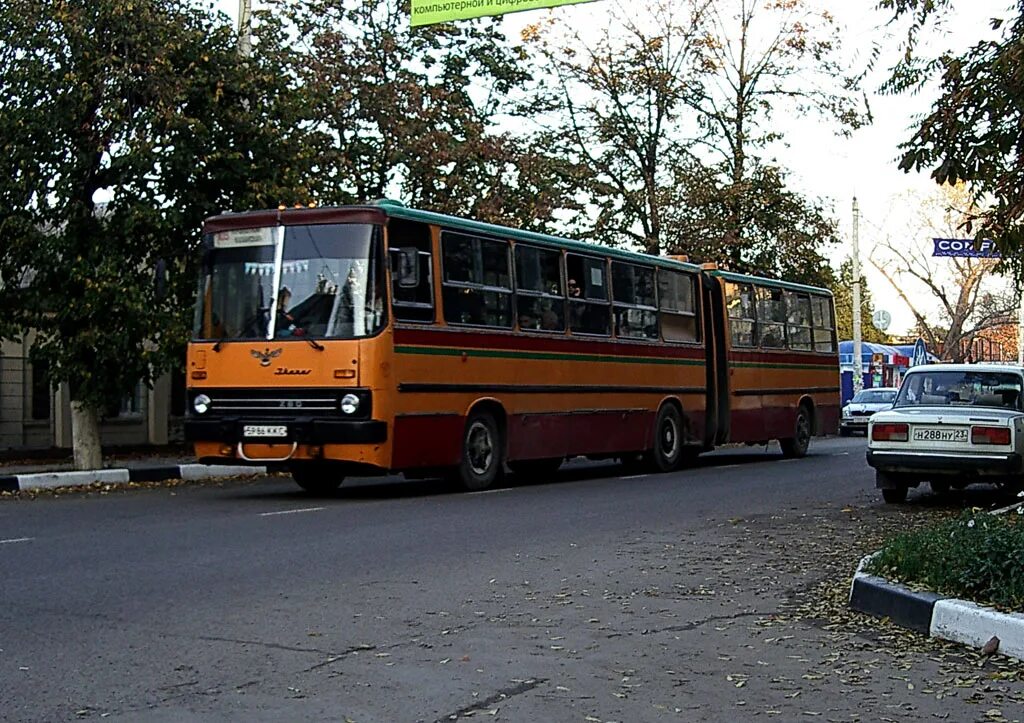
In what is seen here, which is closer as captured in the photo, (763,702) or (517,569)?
(763,702)

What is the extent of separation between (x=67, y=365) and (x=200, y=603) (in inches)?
527

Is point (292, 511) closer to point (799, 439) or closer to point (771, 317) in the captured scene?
point (771, 317)

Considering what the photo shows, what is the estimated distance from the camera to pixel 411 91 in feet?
103

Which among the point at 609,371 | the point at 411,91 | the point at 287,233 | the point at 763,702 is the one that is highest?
the point at 411,91

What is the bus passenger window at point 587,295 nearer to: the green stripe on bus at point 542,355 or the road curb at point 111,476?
the green stripe on bus at point 542,355

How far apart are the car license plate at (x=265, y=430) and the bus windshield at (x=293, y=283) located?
98cm

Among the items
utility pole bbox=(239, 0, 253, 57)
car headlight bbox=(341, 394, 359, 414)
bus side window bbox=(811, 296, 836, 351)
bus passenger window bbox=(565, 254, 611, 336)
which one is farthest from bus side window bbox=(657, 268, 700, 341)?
car headlight bbox=(341, 394, 359, 414)

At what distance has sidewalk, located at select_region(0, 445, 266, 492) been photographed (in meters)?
18.8

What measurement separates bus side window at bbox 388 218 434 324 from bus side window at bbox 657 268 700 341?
684 cm

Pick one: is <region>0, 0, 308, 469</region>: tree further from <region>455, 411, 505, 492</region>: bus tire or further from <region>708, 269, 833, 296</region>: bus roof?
<region>708, 269, 833, 296</region>: bus roof

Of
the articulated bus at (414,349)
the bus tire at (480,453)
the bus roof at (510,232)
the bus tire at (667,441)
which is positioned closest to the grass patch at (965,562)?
the articulated bus at (414,349)

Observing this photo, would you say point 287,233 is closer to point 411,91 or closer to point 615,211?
point 411,91

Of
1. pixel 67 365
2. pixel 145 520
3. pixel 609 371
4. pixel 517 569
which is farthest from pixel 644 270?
pixel 517 569

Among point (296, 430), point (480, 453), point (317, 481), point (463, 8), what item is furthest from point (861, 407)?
point (463, 8)
